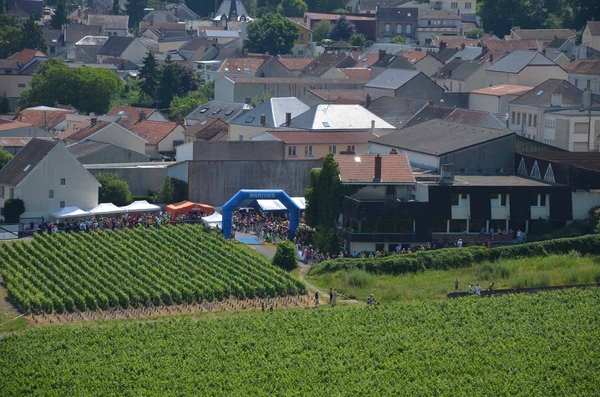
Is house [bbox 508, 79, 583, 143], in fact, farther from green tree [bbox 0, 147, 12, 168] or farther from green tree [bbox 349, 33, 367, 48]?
green tree [bbox 349, 33, 367, 48]

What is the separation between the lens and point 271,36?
390 ft

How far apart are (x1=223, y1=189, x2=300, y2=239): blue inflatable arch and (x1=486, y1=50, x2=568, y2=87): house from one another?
34.5 m

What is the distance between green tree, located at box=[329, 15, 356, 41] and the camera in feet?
436

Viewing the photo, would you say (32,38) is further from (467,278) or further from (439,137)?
(467,278)

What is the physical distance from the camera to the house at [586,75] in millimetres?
87062

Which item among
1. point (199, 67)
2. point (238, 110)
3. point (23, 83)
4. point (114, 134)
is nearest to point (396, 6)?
point (199, 67)

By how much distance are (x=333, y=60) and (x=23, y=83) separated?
74.9 ft

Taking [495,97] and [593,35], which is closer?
[495,97]

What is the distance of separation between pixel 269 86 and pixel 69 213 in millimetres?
33656

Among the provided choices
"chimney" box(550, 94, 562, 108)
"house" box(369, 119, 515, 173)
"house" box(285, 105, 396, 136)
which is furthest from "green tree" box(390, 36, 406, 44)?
"house" box(369, 119, 515, 173)

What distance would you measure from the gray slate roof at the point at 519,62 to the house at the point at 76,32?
171 ft

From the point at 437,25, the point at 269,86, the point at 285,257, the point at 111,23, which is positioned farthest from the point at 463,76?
the point at 111,23

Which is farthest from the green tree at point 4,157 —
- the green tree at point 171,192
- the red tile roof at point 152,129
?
the red tile roof at point 152,129

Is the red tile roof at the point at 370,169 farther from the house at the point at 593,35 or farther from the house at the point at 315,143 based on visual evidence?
the house at the point at 593,35
